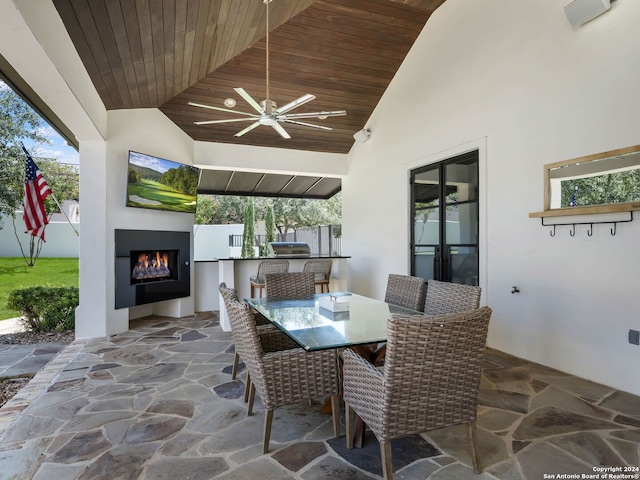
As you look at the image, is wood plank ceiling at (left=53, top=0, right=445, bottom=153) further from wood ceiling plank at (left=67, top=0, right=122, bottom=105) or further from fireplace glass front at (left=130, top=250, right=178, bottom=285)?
fireplace glass front at (left=130, top=250, right=178, bottom=285)

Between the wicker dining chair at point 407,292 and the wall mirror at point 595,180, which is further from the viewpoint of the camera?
the wicker dining chair at point 407,292

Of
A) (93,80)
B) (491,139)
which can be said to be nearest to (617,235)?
(491,139)

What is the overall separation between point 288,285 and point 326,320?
49.3 inches

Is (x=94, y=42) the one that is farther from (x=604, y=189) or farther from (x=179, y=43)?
(x=604, y=189)

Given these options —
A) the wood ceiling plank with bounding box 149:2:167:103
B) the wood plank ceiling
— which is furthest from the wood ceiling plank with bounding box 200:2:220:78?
the wood ceiling plank with bounding box 149:2:167:103

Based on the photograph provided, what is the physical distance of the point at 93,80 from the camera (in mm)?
3736

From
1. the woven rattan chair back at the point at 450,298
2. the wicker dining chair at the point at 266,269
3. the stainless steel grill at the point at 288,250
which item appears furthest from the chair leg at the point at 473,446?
the stainless steel grill at the point at 288,250

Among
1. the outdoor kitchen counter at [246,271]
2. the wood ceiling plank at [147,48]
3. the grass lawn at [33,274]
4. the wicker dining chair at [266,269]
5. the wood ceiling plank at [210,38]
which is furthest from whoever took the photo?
the grass lawn at [33,274]

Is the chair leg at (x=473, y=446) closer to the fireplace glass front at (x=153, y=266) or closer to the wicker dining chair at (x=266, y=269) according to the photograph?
the wicker dining chair at (x=266, y=269)

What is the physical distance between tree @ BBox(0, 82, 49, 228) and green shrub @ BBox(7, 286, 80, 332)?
1.59 meters

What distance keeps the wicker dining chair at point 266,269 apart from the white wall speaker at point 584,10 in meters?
4.21

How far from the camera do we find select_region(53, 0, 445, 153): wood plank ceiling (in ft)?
9.95

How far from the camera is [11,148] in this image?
525cm

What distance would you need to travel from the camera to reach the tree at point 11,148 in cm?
519
